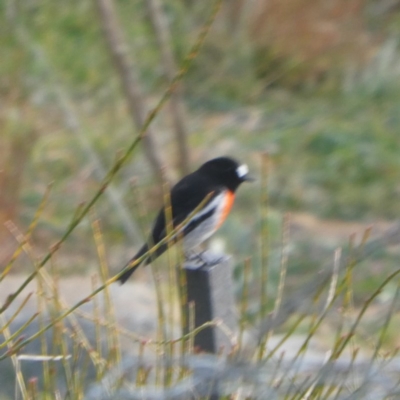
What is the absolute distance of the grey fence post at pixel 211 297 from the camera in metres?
2.05

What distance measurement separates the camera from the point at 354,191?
593 centimetres

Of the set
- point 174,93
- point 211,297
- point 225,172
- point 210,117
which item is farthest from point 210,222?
point 210,117

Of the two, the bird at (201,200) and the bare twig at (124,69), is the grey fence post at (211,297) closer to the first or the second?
the bird at (201,200)

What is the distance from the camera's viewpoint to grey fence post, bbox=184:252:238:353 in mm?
2047

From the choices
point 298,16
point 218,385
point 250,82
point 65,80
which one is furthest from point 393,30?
point 218,385

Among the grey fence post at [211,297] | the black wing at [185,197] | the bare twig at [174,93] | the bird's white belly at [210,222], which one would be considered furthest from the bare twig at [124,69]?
the grey fence post at [211,297]

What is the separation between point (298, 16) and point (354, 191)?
2.39 m

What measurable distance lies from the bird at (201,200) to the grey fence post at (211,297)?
678 mm

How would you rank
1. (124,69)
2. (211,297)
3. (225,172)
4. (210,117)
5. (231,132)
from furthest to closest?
(210,117), (231,132), (124,69), (225,172), (211,297)

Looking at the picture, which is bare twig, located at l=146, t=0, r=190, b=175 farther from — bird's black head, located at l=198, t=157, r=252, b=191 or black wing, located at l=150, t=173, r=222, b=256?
black wing, located at l=150, t=173, r=222, b=256

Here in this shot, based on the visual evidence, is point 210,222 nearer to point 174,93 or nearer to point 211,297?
point 211,297

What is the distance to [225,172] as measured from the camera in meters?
3.15

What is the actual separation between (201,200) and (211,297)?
2.64 ft

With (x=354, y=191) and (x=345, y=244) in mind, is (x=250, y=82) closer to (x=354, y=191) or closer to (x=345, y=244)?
Result: (x=354, y=191)
